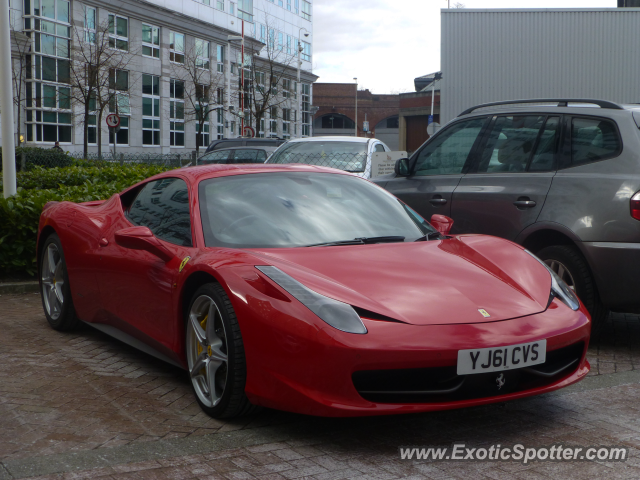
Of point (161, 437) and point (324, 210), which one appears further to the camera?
point (324, 210)

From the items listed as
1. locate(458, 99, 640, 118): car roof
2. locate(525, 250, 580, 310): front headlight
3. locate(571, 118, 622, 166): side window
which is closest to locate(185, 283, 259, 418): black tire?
locate(525, 250, 580, 310): front headlight

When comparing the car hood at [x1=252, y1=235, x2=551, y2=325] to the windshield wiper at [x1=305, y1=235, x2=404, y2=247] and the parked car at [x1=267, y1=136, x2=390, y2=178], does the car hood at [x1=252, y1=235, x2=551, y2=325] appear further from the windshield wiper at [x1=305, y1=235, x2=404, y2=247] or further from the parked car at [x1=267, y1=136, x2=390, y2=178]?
the parked car at [x1=267, y1=136, x2=390, y2=178]

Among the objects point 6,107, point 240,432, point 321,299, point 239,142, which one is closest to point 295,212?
point 321,299

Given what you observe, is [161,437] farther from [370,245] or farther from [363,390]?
[370,245]

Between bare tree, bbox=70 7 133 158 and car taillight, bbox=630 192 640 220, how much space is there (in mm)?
32368

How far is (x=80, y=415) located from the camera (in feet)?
12.8

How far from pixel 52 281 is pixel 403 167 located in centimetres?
303

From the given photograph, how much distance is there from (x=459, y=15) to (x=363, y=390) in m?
18.2

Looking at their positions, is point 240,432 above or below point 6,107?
→ below

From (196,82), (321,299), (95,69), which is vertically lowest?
(321,299)

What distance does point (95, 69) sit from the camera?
36000mm

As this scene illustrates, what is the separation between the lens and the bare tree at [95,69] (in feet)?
120

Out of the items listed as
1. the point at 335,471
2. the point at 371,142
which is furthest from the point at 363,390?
the point at 371,142

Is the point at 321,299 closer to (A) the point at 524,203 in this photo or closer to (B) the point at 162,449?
(B) the point at 162,449
